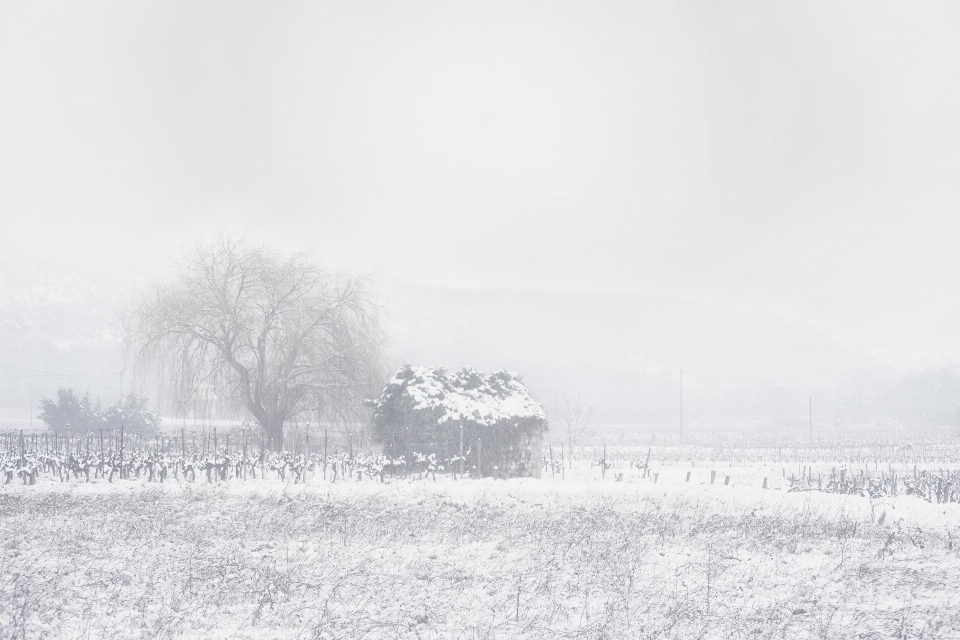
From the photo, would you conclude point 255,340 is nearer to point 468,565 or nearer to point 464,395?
point 464,395

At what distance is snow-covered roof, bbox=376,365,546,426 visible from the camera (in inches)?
1088

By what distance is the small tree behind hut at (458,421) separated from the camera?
27.5 metres

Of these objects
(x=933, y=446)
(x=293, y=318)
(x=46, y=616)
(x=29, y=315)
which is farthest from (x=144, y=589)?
(x=29, y=315)

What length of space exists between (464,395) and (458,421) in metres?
1.77

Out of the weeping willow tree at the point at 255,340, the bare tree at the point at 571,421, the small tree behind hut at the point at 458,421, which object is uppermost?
the weeping willow tree at the point at 255,340

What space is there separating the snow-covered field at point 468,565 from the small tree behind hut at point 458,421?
713 centimetres

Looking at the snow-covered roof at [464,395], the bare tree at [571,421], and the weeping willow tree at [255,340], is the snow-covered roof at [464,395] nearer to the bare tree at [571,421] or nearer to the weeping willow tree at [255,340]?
the weeping willow tree at [255,340]

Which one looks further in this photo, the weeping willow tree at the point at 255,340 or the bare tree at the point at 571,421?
the bare tree at the point at 571,421

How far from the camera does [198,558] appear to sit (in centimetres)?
1295

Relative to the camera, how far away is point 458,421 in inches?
1080

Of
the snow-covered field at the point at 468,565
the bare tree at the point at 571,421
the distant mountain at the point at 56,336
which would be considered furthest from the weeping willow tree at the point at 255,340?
the distant mountain at the point at 56,336

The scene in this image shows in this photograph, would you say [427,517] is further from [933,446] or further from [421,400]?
[933,446]

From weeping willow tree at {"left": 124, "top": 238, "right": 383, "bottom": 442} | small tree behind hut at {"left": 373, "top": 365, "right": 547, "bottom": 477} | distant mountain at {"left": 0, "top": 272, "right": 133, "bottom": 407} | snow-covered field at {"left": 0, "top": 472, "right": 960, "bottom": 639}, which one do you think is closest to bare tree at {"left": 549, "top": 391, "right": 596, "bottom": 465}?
small tree behind hut at {"left": 373, "top": 365, "right": 547, "bottom": 477}

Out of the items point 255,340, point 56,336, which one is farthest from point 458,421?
point 56,336
